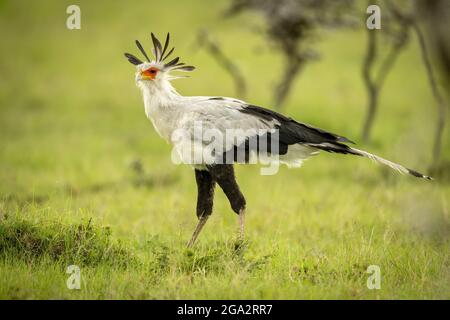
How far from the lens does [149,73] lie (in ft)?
17.9

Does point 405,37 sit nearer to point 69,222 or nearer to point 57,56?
point 69,222

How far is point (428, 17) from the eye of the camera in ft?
14.6

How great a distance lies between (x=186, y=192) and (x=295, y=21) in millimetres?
4837

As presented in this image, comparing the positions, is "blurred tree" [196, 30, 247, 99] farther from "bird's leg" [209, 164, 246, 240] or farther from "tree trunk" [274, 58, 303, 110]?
"bird's leg" [209, 164, 246, 240]

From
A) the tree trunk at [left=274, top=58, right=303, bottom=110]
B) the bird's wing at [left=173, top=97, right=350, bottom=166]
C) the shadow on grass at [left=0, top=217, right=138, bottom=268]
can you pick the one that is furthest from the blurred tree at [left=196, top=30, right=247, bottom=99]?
the shadow on grass at [left=0, top=217, right=138, bottom=268]

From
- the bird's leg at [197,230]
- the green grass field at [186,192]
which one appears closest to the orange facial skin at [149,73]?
the green grass field at [186,192]

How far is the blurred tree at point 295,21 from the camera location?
11.8 m

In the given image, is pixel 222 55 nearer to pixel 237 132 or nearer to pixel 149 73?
pixel 149 73

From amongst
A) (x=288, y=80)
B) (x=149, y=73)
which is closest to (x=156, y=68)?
(x=149, y=73)

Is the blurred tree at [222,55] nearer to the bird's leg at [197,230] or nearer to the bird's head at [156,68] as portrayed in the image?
the bird's head at [156,68]

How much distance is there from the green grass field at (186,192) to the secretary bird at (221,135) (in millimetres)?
549
